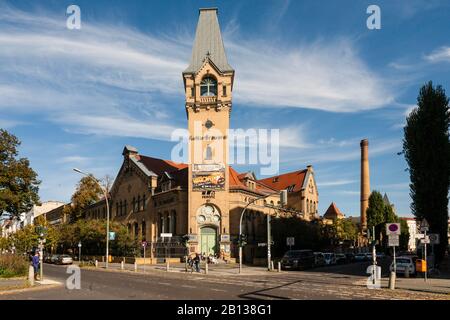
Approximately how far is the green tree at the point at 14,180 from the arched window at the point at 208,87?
22119mm

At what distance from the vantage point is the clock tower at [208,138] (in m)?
55.1

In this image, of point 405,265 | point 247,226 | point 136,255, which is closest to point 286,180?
point 247,226

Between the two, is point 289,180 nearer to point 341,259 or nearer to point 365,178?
point 365,178

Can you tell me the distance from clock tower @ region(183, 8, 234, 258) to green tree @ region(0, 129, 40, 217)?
1775cm

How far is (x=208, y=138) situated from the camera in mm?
57438

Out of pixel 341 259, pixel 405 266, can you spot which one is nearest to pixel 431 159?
pixel 405 266

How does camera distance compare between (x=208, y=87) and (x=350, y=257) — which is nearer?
(x=208, y=87)

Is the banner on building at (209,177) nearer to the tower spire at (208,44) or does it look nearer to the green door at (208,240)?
the green door at (208,240)

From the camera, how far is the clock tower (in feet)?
181

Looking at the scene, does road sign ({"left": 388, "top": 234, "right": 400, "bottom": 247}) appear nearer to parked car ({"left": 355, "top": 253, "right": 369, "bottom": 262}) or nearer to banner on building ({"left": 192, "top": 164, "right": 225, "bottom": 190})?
banner on building ({"left": 192, "top": 164, "right": 225, "bottom": 190})

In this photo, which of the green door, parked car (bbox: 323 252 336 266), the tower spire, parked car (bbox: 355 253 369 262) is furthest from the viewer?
parked car (bbox: 355 253 369 262)

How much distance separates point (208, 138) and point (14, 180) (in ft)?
73.0

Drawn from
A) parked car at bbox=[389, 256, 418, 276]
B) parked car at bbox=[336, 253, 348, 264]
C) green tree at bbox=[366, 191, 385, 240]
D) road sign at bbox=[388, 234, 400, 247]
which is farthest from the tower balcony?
green tree at bbox=[366, 191, 385, 240]

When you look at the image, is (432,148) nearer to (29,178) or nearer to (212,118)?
(212,118)
